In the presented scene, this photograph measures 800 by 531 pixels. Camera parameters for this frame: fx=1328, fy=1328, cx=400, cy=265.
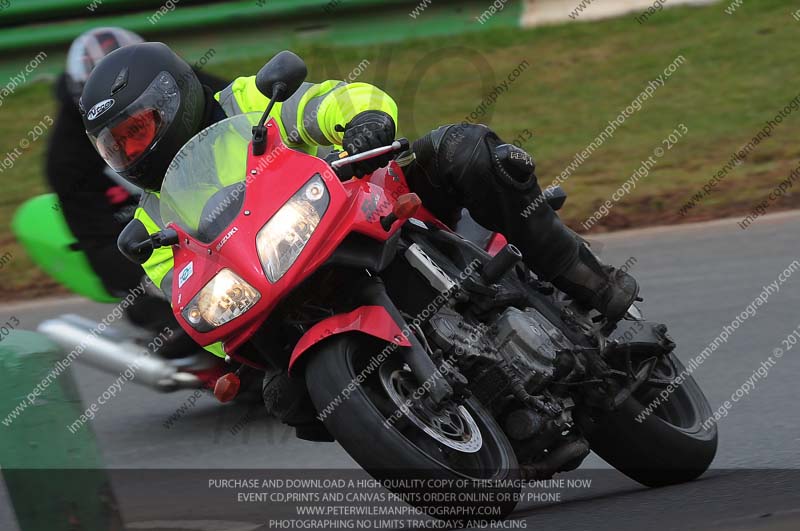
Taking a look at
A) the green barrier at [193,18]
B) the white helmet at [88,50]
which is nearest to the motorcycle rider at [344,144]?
the white helmet at [88,50]

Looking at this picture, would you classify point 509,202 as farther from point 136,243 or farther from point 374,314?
point 136,243

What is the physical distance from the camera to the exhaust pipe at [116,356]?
5629 mm

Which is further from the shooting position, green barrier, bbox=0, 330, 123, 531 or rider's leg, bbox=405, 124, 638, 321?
Answer: rider's leg, bbox=405, 124, 638, 321

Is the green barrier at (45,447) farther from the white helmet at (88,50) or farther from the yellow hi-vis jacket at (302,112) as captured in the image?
the white helmet at (88,50)

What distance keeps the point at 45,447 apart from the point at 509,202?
1595 millimetres

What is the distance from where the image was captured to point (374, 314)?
3646 mm

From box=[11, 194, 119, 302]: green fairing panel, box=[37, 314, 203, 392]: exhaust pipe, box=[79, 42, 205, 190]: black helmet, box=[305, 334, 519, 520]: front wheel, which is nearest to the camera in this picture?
box=[305, 334, 519, 520]: front wheel

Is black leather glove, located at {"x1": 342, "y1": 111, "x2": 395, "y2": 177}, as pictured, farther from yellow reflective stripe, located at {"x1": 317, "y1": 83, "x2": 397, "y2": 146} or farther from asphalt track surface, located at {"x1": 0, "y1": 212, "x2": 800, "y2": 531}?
asphalt track surface, located at {"x1": 0, "y1": 212, "x2": 800, "y2": 531}

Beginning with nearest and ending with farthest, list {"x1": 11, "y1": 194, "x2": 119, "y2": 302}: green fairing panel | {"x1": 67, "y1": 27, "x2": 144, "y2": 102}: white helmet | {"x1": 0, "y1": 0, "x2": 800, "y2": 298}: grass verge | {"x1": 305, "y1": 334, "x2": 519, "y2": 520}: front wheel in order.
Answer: {"x1": 305, "y1": 334, "x2": 519, "y2": 520}: front wheel
{"x1": 11, "y1": 194, "x2": 119, "y2": 302}: green fairing panel
{"x1": 67, "y1": 27, "x2": 144, "y2": 102}: white helmet
{"x1": 0, "y1": 0, "x2": 800, "y2": 298}: grass verge

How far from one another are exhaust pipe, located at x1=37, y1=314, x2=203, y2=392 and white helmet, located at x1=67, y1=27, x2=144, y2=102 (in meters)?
1.14

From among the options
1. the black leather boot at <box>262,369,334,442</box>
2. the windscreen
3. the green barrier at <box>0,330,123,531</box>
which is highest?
the windscreen

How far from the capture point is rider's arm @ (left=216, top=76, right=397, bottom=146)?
163 inches

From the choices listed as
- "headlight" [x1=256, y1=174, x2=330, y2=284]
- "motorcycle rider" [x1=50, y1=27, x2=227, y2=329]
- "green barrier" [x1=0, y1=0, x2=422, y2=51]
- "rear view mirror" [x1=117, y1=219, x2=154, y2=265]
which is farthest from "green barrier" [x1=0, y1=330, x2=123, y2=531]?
"green barrier" [x1=0, y1=0, x2=422, y2=51]

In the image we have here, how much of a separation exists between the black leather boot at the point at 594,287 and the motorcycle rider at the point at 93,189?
6.85 ft
